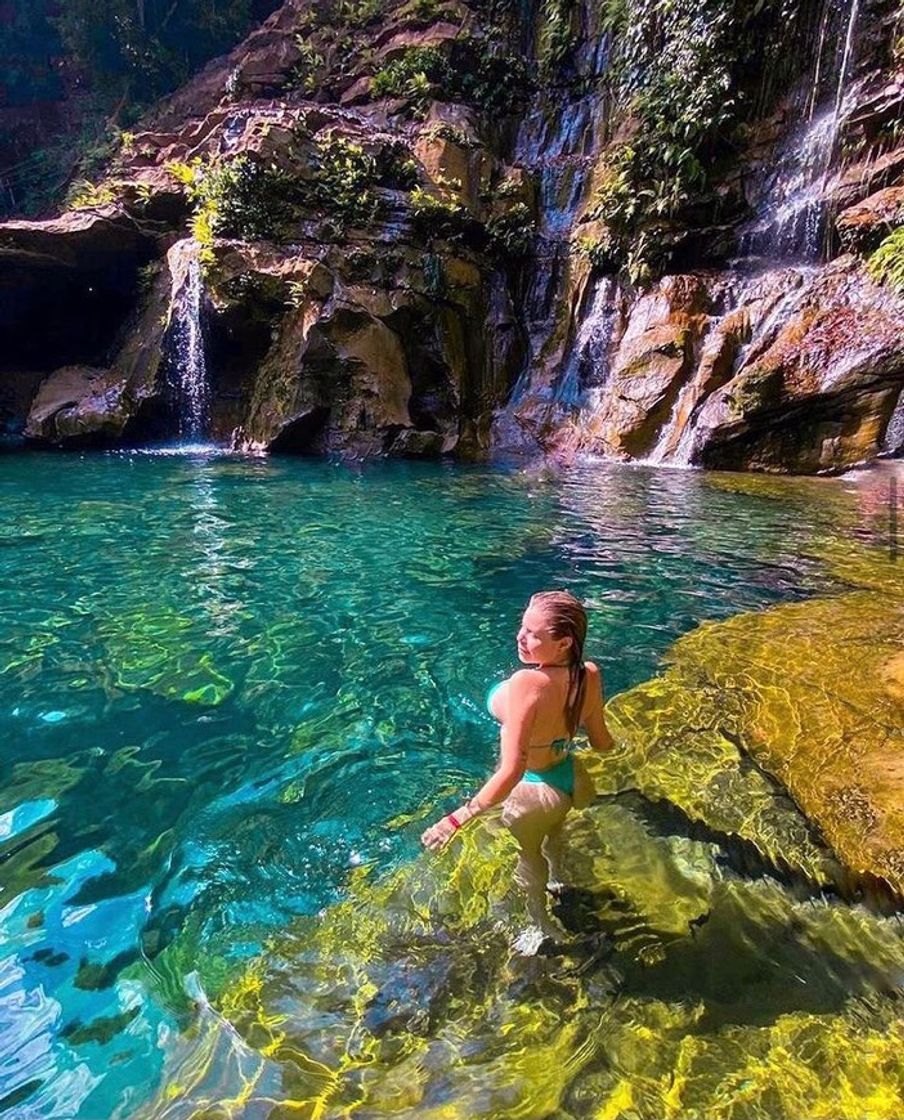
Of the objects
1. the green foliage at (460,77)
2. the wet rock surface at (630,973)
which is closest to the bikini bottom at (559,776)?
the wet rock surface at (630,973)

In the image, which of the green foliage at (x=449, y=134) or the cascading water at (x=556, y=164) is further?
the green foliage at (x=449, y=134)

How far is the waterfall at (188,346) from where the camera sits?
750 inches

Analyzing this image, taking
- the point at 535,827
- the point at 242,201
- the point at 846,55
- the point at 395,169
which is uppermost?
the point at 846,55

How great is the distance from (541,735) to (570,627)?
0.45 m

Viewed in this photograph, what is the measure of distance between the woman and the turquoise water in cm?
90

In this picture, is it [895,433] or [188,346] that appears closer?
[895,433]

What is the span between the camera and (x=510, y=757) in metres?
2.57

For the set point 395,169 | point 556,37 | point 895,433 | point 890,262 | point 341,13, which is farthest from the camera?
point 341,13

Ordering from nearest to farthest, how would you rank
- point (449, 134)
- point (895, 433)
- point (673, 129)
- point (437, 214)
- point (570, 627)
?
point (570, 627)
point (895, 433)
point (673, 129)
point (437, 214)
point (449, 134)

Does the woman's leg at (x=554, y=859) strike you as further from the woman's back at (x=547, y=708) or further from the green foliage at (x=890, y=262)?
the green foliage at (x=890, y=262)

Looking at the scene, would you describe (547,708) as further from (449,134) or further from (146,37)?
(146,37)

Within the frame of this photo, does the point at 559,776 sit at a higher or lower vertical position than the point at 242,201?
lower

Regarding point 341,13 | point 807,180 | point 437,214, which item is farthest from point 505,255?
point 341,13

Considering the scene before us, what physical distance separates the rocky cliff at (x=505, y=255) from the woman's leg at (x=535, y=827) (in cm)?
1405
